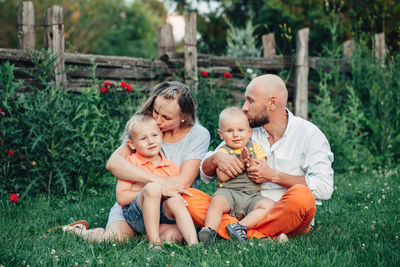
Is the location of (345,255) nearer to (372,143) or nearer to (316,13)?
(372,143)

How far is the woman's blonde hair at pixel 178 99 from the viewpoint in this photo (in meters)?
3.61

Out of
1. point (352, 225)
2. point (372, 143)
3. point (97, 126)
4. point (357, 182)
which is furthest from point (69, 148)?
point (372, 143)

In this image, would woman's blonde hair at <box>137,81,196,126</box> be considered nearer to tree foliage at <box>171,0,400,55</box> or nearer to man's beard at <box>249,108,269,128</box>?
man's beard at <box>249,108,269,128</box>

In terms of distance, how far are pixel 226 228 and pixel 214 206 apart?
18cm

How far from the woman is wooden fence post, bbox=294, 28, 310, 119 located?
13.5ft

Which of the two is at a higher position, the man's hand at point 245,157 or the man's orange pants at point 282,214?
the man's hand at point 245,157

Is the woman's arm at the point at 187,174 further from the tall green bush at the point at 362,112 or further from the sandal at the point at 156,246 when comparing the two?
the tall green bush at the point at 362,112

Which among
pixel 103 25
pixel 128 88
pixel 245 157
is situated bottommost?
pixel 245 157

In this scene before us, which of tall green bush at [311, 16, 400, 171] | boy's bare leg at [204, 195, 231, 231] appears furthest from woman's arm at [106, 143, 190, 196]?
tall green bush at [311, 16, 400, 171]

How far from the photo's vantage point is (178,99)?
3.60 metres

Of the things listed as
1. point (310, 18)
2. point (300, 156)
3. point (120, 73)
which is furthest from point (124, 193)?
point (310, 18)

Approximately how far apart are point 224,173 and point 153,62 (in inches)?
150

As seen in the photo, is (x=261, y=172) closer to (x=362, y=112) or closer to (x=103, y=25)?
(x=362, y=112)

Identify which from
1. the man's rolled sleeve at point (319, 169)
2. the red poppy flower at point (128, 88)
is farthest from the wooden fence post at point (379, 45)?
the man's rolled sleeve at point (319, 169)
